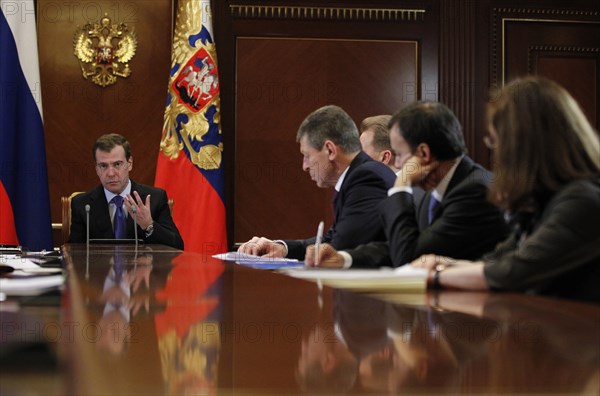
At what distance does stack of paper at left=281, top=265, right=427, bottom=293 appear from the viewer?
58.7 inches

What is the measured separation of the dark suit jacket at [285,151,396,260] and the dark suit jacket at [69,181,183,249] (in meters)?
1.44

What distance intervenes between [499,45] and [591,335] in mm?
5930

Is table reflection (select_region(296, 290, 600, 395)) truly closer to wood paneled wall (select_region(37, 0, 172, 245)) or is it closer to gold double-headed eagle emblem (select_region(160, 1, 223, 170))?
gold double-headed eagle emblem (select_region(160, 1, 223, 170))

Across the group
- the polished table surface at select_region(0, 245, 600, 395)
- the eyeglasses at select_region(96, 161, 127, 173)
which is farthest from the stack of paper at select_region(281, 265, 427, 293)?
the eyeglasses at select_region(96, 161, 127, 173)

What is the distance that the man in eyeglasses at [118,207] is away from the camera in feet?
15.4

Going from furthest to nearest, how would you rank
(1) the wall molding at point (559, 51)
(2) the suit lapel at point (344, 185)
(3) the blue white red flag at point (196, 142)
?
(1) the wall molding at point (559, 51), (3) the blue white red flag at point (196, 142), (2) the suit lapel at point (344, 185)

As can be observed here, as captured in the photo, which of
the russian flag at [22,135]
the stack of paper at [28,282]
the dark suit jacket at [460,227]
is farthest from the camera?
the russian flag at [22,135]

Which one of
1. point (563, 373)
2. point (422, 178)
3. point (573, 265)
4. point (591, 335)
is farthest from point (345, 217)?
point (563, 373)

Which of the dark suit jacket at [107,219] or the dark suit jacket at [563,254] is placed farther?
the dark suit jacket at [107,219]

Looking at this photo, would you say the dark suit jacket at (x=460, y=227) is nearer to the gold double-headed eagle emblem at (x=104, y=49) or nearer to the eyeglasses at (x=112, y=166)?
→ the eyeglasses at (x=112, y=166)

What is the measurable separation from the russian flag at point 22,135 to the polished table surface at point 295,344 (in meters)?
4.31

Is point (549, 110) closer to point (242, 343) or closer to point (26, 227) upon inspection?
point (242, 343)

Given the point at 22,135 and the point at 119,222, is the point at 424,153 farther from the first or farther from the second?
the point at 22,135

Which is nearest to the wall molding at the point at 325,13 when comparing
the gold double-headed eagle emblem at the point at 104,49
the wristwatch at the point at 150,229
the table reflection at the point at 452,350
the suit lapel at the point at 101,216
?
the gold double-headed eagle emblem at the point at 104,49
